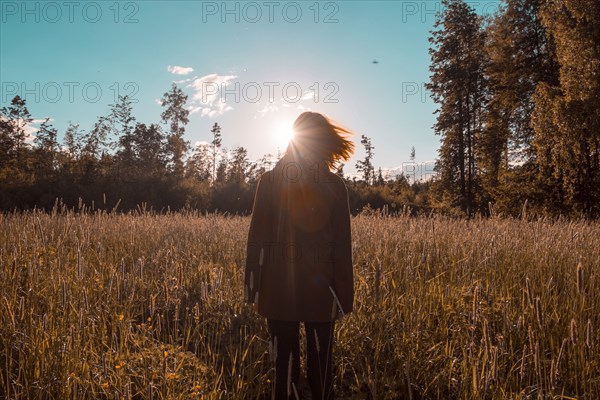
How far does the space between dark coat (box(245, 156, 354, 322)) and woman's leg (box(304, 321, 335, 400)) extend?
0.38 feet

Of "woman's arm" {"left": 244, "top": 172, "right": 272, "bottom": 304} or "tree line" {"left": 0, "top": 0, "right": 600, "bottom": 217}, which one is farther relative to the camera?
"tree line" {"left": 0, "top": 0, "right": 600, "bottom": 217}

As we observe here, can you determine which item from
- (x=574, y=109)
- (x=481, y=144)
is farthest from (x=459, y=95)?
(x=574, y=109)

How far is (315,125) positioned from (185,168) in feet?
137

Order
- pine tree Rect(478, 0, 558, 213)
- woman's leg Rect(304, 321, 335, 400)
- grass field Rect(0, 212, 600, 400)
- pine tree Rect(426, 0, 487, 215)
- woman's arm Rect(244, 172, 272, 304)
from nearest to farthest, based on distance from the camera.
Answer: grass field Rect(0, 212, 600, 400) → woman's leg Rect(304, 321, 335, 400) → woman's arm Rect(244, 172, 272, 304) → pine tree Rect(478, 0, 558, 213) → pine tree Rect(426, 0, 487, 215)

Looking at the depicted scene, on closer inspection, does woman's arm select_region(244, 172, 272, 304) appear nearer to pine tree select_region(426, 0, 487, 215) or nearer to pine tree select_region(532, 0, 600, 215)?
pine tree select_region(532, 0, 600, 215)

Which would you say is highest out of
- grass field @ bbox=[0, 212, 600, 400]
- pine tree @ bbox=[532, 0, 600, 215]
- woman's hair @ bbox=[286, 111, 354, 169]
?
pine tree @ bbox=[532, 0, 600, 215]

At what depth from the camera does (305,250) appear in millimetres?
2559

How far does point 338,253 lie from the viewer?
8.30 ft

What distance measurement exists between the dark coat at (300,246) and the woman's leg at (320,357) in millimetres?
117

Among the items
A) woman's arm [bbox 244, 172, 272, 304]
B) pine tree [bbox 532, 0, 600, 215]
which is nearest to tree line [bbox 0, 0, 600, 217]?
pine tree [bbox 532, 0, 600, 215]

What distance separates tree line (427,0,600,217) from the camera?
1432cm

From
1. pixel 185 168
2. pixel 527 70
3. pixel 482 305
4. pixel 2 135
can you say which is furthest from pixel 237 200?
pixel 482 305

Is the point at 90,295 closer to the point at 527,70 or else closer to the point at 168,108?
the point at 527,70

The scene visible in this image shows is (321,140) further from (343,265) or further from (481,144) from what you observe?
(481,144)
